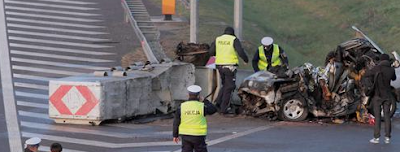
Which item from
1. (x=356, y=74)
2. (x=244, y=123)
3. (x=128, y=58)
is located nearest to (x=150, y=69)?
(x=244, y=123)

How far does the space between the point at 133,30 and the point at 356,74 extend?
15286mm

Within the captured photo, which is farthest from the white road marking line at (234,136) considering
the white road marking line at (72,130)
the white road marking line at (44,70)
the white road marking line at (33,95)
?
the white road marking line at (44,70)

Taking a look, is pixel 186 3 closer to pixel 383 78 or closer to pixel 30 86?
pixel 30 86

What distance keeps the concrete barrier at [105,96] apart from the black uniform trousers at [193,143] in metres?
5.21

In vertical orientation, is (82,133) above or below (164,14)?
below

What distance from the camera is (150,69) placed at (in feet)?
65.2

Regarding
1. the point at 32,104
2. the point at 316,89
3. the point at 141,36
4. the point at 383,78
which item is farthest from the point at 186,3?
the point at 383,78

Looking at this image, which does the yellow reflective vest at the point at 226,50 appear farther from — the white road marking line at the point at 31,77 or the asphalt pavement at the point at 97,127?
the white road marking line at the point at 31,77

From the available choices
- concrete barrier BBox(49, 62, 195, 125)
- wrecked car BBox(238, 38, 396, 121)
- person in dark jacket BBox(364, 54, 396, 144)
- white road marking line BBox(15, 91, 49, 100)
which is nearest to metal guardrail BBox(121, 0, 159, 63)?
white road marking line BBox(15, 91, 49, 100)

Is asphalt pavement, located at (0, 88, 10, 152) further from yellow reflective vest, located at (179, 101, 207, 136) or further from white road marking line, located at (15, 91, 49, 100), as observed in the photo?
yellow reflective vest, located at (179, 101, 207, 136)

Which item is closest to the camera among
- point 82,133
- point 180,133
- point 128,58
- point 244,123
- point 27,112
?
point 180,133

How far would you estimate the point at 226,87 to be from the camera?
763 inches

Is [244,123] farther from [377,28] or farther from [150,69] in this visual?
[377,28]

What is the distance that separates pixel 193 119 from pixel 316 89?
6541mm
